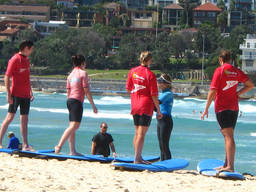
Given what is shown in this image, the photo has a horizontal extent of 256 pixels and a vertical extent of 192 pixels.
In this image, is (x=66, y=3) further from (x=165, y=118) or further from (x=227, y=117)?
(x=227, y=117)

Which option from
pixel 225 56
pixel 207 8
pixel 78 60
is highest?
pixel 207 8

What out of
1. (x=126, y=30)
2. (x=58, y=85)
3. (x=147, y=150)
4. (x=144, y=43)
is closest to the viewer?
(x=147, y=150)

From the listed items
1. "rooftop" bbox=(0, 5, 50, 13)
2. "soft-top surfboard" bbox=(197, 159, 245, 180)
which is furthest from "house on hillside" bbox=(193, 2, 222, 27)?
"soft-top surfboard" bbox=(197, 159, 245, 180)

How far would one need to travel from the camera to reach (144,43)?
9319 centimetres

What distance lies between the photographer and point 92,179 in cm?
895

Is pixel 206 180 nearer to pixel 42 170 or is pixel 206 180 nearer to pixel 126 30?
pixel 42 170

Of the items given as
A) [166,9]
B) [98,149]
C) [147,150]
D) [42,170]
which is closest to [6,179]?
[42,170]

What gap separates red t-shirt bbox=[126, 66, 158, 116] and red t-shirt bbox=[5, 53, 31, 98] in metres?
1.84

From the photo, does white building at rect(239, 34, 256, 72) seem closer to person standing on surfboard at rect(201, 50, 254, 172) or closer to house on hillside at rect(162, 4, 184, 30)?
house on hillside at rect(162, 4, 184, 30)

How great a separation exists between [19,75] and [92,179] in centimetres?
263

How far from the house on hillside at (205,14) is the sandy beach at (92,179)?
103411mm

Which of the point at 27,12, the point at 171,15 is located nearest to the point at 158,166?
the point at 171,15

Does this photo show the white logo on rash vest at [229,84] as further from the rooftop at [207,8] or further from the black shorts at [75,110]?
the rooftop at [207,8]

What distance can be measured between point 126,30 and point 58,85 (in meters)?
32.9
